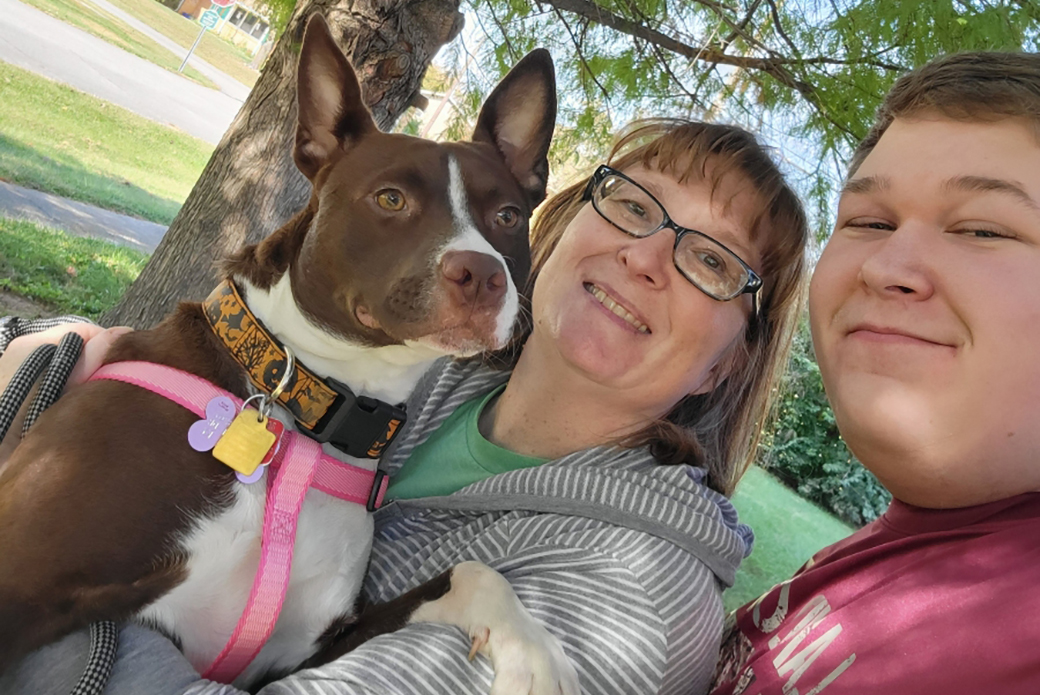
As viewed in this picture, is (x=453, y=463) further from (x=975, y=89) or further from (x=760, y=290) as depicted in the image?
(x=975, y=89)

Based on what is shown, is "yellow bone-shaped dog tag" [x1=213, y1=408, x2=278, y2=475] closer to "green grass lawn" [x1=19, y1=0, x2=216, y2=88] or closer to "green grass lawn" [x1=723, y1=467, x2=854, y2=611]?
"green grass lawn" [x1=723, y1=467, x2=854, y2=611]

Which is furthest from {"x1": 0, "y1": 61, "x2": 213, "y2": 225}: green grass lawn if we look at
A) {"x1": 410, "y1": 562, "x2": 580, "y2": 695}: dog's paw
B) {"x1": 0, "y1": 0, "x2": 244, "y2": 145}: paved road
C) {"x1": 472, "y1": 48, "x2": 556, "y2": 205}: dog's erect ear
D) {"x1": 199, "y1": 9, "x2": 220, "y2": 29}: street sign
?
{"x1": 199, "y1": 9, "x2": 220, "y2": 29}: street sign

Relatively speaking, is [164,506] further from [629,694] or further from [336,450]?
[629,694]

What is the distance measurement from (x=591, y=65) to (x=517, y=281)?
7.83ft

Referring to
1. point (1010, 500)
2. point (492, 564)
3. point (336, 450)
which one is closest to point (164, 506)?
point (336, 450)

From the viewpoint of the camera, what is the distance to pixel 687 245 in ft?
7.53

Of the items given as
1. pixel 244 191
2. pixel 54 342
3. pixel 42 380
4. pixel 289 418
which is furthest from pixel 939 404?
pixel 244 191

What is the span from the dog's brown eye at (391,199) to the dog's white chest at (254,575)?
774 mm

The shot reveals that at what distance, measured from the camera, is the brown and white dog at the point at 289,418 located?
167cm

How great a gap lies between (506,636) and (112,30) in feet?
88.5

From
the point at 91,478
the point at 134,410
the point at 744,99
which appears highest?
the point at 744,99

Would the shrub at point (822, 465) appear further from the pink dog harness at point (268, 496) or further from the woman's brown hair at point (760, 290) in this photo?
the pink dog harness at point (268, 496)

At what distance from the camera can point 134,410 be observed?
180 cm

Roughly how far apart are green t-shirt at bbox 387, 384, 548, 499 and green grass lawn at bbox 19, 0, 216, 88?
74.1 ft
